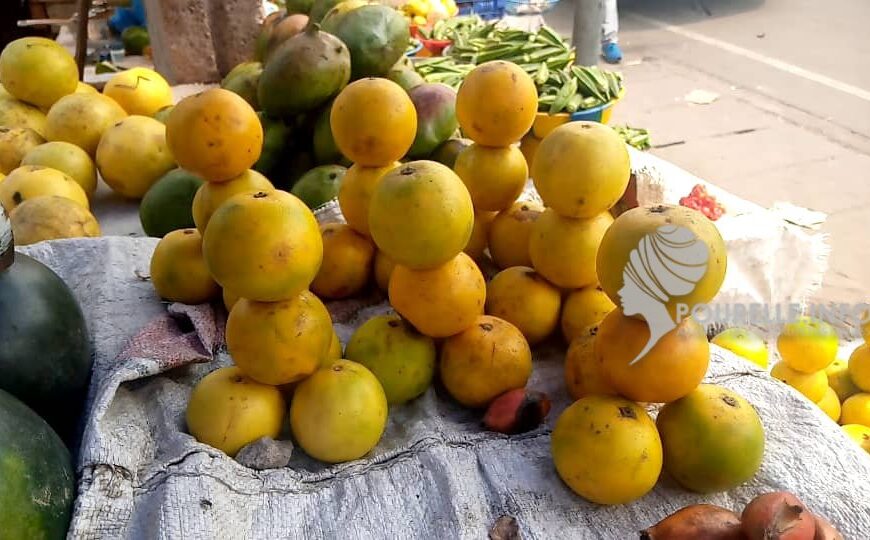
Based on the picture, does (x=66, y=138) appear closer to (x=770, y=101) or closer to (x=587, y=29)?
(x=587, y=29)

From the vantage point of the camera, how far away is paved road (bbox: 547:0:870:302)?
4.66 metres

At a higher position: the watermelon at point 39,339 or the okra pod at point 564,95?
the watermelon at point 39,339

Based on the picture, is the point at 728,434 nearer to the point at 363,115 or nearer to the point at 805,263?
the point at 363,115

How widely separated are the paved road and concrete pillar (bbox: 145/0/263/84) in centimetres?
331

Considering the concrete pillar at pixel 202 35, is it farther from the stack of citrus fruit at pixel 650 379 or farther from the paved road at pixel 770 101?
the paved road at pixel 770 101

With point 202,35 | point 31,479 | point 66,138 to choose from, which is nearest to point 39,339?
point 31,479

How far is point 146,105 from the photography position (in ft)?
9.28

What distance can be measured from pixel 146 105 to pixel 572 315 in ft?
6.84

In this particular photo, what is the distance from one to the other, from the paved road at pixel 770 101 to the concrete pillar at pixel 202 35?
130 inches

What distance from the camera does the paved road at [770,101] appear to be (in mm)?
4656

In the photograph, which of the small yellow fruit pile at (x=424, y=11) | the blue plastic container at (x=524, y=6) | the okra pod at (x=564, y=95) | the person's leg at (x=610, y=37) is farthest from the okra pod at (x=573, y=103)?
the person's leg at (x=610, y=37)

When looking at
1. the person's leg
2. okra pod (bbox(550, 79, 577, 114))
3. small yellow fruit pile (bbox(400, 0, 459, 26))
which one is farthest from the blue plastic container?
okra pod (bbox(550, 79, 577, 114))

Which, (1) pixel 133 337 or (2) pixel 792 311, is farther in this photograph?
(2) pixel 792 311

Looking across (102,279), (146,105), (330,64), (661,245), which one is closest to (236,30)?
(146,105)
